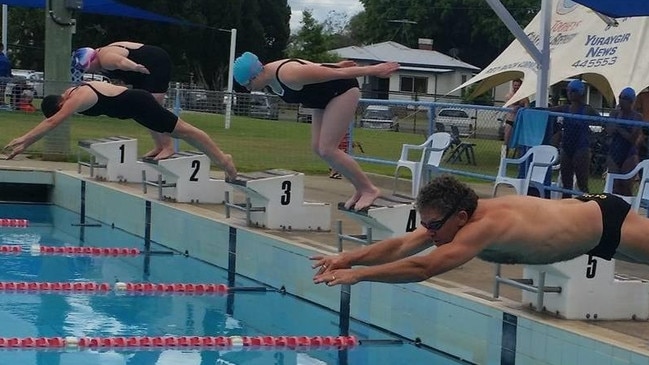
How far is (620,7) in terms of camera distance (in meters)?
9.24

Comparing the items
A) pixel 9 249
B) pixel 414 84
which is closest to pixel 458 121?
pixel 9 249

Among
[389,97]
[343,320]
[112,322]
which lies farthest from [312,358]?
[389,97]

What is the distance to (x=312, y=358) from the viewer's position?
713 cm

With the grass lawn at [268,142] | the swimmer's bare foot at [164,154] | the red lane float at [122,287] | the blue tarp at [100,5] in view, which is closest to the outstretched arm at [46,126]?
the red lane float at [122,287]

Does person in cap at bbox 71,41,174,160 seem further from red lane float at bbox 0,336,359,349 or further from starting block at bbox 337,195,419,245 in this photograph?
red lane float at bbox 0,336,359,349

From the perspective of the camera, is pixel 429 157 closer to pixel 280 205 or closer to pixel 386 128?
pixel 280 205

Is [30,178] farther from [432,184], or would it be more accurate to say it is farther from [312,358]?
[432,184]

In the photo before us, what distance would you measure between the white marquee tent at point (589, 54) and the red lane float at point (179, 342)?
1032 cm

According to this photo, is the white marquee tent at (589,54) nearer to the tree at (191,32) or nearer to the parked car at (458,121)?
the parked car at (458,121)

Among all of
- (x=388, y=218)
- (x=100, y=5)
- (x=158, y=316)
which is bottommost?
(x=158, y=316)

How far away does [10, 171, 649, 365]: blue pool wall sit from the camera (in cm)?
589

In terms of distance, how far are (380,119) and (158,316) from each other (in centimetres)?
1391

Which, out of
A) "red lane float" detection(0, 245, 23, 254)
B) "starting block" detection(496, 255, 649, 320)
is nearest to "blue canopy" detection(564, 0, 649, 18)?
"starting block" detection(496, 255, 649, 320)

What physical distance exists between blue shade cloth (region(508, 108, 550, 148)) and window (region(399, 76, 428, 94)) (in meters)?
43.9
